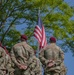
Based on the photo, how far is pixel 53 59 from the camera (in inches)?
824

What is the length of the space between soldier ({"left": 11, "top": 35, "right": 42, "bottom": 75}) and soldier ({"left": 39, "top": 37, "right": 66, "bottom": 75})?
0.46 m

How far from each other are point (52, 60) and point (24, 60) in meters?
1.22

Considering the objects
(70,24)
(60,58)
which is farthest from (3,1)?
(60,58)

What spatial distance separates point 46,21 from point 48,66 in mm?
21175

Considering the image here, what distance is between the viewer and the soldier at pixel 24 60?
66.9 feet

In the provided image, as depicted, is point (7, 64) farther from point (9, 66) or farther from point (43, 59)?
point (43, 59)

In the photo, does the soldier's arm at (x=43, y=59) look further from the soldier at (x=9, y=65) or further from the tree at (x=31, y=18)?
the tree at (x=31, y=18)

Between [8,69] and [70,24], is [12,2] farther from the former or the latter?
Result: [8,69]

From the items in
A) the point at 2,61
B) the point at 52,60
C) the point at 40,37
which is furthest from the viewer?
the point at 40,37

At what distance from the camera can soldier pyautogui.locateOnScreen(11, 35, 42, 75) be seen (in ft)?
66.9

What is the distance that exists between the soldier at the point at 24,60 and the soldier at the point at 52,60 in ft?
1.52

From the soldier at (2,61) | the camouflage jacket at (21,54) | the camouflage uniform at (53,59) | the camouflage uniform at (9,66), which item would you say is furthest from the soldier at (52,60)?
the soldier at (2,61)

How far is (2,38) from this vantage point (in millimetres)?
40281

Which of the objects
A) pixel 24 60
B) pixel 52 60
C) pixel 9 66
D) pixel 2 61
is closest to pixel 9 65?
pixel 9 66
